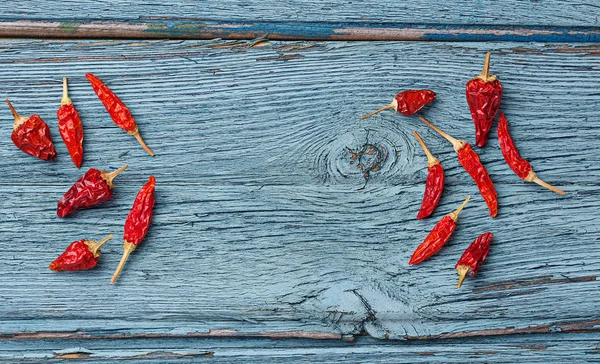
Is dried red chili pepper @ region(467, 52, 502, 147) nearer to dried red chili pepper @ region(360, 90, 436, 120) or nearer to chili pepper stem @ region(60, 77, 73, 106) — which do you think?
dried red chili pepper @ region(360, 90, 436, 120)

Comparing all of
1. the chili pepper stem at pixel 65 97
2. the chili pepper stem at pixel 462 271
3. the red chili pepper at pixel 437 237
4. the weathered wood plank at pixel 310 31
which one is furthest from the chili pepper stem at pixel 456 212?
the chili pepper stem at pixel 65 97

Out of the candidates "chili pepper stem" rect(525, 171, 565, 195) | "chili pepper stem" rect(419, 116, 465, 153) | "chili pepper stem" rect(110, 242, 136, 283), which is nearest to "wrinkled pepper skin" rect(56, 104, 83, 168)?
"chili pepper stem" rect(110, 242, 136, 283)

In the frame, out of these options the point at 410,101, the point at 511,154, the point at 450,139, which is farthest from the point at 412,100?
the point at 511,154

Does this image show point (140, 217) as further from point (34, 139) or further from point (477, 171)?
point (477, 171)

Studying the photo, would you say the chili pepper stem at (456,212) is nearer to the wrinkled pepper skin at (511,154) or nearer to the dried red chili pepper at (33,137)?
the wrinkled pepper skin at (511,154)

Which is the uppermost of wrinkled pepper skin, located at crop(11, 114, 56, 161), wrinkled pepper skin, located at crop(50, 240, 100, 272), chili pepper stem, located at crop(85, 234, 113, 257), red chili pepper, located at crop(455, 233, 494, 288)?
wrinkled pepper skin, located at crop(11, 114, 56, 161)
